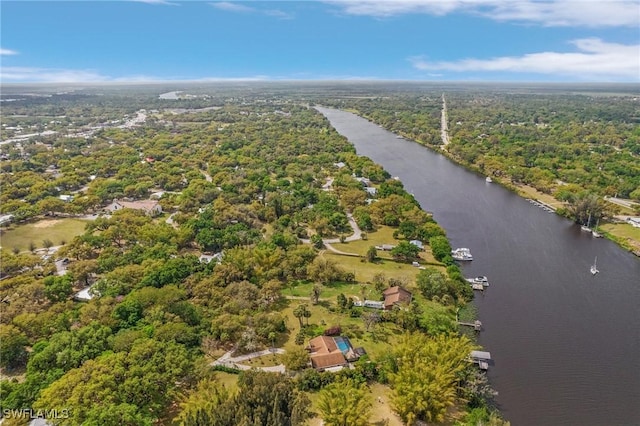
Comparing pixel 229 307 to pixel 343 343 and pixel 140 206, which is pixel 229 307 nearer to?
pixel 343 343

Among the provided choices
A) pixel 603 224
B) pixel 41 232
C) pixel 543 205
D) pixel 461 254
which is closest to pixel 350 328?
pixel 461 254

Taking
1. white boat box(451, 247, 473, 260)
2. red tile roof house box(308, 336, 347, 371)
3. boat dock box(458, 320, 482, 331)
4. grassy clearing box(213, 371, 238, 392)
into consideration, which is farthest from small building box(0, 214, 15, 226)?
boat dock box(458, 320, 482, 331)

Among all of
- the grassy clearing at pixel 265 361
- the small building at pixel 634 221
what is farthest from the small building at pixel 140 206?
the small building at pixel 634 221

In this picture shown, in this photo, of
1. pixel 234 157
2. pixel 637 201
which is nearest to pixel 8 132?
pixel 234 157

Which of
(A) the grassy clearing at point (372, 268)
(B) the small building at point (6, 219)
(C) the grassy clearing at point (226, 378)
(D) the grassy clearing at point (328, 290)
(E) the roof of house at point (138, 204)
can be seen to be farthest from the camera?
(E) the roof of house at point (138, 204)

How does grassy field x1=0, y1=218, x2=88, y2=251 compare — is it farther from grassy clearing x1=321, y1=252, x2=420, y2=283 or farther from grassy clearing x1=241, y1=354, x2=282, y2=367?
grassy clearing x1=321, y1=252, x2=420, y2=283

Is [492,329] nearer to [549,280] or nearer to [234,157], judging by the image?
[549,280]

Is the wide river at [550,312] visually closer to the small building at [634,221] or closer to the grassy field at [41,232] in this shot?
the small building at [634,221]
